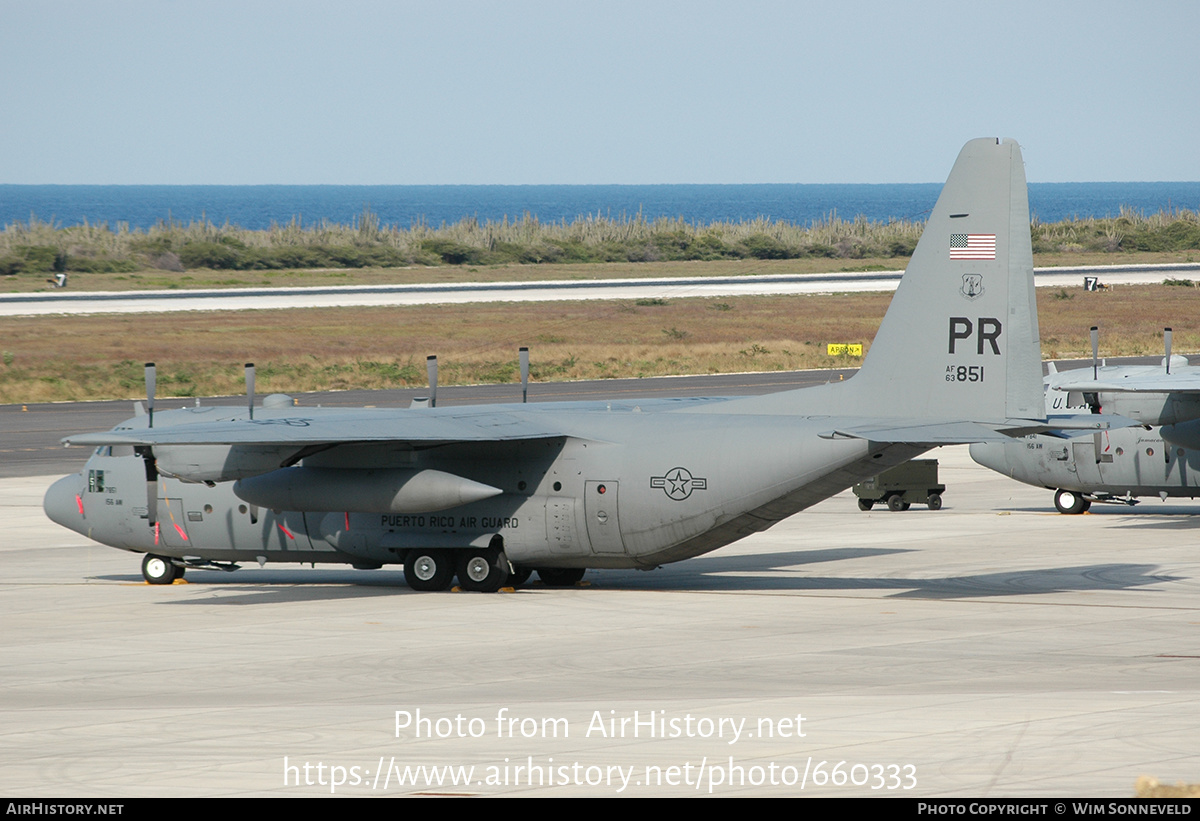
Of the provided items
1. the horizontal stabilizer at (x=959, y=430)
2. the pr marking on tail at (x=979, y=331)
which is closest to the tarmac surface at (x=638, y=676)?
the horizontal stabilizer at (x=959, y=430)

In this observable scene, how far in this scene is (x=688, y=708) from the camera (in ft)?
52.2

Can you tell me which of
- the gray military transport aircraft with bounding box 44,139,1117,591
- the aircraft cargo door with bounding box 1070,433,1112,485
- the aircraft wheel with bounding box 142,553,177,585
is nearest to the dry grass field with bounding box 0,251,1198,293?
the aircraft wheel with bounding box 142,553,177,585

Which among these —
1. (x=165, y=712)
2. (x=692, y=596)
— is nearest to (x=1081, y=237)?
(x=692, y=596)

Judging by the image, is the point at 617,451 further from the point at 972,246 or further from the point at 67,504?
the point at 67,504

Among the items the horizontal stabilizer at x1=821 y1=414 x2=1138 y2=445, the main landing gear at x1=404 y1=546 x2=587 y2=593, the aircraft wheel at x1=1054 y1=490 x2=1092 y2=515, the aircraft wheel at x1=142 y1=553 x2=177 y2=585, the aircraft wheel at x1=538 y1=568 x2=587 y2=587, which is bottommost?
the aircraft wheel at x1=1054 y1=490 x2=1092 y2=515

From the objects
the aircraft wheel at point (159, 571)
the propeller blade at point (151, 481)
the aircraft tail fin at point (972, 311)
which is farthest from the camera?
the aircraft wheel at point (159, 571)

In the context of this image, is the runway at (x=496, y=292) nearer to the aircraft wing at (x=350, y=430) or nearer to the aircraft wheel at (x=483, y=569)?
the aircraft wing at (x=350, y=430)

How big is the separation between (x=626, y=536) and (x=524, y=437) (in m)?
2.37

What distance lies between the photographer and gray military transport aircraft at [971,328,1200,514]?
33.5 metres

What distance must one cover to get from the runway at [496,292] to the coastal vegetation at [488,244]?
22454 mm

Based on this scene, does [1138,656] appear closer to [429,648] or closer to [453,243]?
[429,648]

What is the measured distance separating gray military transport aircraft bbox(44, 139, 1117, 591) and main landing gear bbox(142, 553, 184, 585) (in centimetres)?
118

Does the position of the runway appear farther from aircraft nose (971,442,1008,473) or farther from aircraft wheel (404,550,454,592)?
aircraft wheel (404,550,454,592)

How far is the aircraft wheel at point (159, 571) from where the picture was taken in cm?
2803
